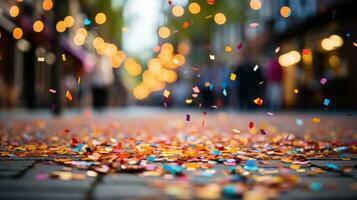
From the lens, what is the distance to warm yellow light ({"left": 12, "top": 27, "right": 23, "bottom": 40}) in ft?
47.2

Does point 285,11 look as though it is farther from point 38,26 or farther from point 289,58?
point 38,26

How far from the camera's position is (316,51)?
64.1 ft

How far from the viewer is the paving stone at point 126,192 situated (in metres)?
1.95

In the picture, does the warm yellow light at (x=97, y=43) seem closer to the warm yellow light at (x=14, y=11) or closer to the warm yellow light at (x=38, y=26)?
the warm yellow light at (x=38, y=26)

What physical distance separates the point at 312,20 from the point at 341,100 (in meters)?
3.57

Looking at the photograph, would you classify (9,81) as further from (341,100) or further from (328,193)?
(328,193)

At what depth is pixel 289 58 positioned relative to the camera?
23156mm

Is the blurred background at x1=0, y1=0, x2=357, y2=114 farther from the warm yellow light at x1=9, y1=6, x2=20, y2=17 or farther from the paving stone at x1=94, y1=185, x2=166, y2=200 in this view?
the paving stone at x1=94, y1=185, x2=166, y2=200

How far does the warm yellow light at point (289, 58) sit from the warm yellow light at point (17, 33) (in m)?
12.6

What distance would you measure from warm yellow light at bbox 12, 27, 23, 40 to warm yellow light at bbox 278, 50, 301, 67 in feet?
41.5

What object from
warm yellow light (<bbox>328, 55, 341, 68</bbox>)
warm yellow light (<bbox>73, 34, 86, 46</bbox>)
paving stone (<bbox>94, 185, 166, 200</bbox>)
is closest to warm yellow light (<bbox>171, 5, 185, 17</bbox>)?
warm yellow light (<bbox>73, 34, 86, 46</bbox>)

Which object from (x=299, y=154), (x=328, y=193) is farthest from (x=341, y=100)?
(x=328, y=193)

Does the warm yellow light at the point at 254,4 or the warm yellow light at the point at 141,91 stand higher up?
the warm yellow light at the point at 254,4

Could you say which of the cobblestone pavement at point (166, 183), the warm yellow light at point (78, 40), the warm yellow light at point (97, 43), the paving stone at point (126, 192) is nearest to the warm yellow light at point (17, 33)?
the warm yellow light at point (78, 40)
